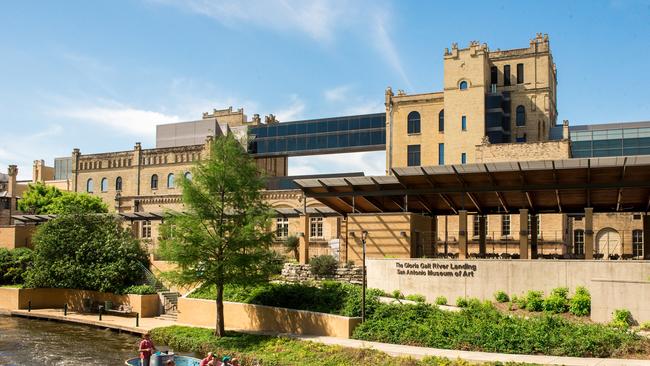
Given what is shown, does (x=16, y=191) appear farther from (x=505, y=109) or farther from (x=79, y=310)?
(x=505, y=109)

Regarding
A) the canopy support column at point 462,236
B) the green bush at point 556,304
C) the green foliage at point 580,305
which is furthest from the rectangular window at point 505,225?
the green foliage at point 580,305

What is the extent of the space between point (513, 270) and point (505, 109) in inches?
1287

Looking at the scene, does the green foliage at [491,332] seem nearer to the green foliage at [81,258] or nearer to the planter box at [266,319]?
the planter box at [266,319]

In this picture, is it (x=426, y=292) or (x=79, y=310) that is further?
(x=79, y=310)

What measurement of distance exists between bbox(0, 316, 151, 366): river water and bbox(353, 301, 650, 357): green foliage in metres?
11.3

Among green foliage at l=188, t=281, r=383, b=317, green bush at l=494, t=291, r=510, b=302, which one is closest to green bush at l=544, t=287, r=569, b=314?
Result: green bush at l=494, t=291, r=510, b=302

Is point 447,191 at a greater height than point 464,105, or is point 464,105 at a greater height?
point 464,105

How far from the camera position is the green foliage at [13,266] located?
149 feet

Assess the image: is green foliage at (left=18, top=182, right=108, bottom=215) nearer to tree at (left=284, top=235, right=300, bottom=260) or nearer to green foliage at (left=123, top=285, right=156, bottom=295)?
tree at (left=284, top=235, right=300, bottom=260)

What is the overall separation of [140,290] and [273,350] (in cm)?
1521

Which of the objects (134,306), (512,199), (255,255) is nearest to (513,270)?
(512,199)

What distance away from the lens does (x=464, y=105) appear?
57156 millimetres

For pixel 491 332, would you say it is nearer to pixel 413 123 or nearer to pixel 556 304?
pixel 556 304

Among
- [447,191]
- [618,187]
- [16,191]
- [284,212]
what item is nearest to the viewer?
[618,187]
